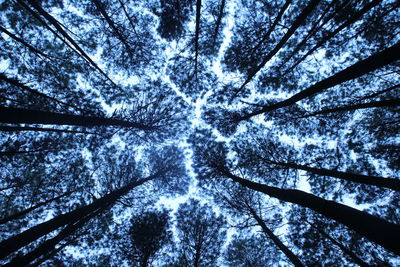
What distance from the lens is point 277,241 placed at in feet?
22.8

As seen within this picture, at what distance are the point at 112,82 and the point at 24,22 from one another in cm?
345

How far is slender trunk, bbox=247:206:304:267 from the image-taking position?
232 inches

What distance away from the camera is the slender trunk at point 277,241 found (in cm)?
589

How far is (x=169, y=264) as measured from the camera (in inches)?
409

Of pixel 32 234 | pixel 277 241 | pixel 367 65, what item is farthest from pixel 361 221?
pixel 32 234

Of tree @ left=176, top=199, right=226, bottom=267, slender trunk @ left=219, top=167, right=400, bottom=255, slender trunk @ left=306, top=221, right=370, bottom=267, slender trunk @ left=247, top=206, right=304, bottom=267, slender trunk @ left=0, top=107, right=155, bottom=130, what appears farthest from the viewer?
tree @ left=176, top=199, right=226, bottom=267

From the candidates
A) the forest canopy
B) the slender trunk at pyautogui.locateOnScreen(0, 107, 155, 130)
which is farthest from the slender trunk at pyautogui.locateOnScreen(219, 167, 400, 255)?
the slender trunk at pyautogui.locateOnScreen(0, 107, 155, 130)

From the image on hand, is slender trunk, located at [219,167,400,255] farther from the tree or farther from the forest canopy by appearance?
the tree

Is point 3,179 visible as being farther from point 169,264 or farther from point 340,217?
point 340,217

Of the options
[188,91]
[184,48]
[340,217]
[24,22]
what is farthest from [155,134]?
[340,217]

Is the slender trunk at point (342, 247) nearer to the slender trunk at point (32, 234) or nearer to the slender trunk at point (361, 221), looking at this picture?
the slender trunk at point (361, 221)

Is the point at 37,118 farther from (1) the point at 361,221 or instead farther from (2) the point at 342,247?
(2) the point at 342,247

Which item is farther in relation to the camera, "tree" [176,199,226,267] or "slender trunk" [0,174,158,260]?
"tree" [176,199,226,267]

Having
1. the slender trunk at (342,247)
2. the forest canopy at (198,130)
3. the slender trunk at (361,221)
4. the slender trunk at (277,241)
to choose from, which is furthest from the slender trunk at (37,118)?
the slender trunk at (342,247)
